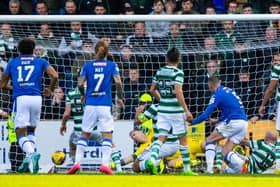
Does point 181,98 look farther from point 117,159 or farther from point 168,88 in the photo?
point 117,159

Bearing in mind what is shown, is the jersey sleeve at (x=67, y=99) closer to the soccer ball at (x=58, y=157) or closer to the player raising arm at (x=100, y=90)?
the soccer ball at (x=58, y=157)

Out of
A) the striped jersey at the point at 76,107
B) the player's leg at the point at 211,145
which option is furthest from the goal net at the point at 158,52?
the player's leg at the point at 211,145

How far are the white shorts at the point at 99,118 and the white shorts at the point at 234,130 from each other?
1.94 meters

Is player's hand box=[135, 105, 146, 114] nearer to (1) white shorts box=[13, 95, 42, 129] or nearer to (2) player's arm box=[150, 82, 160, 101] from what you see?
(2) player's arm box=[150, 82, 160, 101]

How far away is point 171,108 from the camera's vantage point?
1708cm

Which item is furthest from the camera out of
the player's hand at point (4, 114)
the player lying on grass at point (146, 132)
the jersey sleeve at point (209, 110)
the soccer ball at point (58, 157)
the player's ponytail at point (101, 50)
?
the soccer ball at point (58, 157)

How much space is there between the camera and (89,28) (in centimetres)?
1908

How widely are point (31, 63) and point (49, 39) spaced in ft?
6.82

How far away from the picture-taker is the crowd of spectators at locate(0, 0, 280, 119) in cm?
1869

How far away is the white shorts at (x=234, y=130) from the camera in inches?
695
